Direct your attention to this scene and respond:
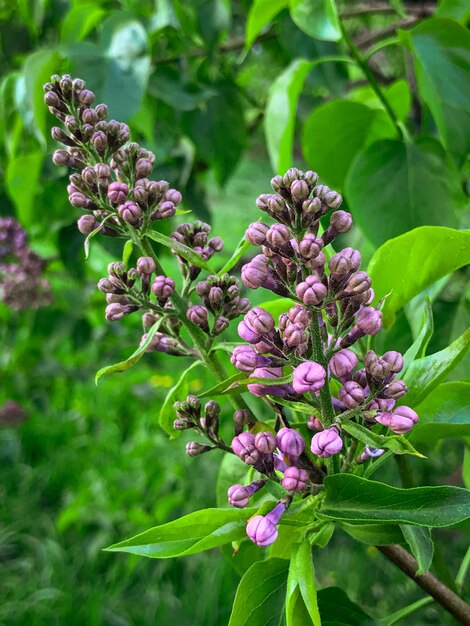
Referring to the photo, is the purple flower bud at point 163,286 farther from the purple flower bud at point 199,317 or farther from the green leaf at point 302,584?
the green leaf at point 302,584

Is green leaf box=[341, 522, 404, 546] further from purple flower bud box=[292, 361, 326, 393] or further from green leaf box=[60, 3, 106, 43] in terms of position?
green leaf box=[60, 3, 106, 43]

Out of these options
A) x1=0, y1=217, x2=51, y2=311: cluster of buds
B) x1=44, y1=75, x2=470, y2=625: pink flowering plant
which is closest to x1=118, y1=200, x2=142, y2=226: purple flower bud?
x1=44, y1=75, x2=470, y2=625: pink flowering plant

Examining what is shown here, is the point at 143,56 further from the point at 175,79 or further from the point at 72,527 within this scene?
the point at 72,527

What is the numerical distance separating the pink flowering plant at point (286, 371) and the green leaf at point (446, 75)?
279 millimetres

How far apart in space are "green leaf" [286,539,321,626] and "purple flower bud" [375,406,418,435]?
0.07m

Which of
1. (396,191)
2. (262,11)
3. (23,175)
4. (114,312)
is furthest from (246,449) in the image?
(23,175)

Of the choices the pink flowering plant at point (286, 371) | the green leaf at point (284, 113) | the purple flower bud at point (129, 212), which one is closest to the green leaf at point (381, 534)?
the pink flowering plant at point (286, 371)

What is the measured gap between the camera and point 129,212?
15.5 inches

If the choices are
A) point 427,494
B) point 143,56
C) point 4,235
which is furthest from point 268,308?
point 4,235

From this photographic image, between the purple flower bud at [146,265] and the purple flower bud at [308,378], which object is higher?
the purple flower bud at [146,265]

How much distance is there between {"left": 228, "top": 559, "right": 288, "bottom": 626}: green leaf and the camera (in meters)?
0.38

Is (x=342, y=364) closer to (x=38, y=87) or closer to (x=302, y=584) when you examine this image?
(x=302, y=584)

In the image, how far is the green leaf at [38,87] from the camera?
84 cm

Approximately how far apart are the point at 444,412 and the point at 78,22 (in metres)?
0.87
